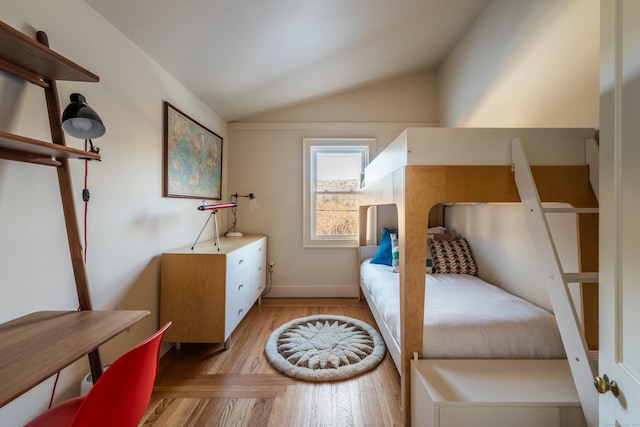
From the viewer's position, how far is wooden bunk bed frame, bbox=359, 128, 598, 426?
4.35 feet

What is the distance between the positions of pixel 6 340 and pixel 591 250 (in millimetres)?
2548

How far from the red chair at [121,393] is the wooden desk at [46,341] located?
150 millimetres

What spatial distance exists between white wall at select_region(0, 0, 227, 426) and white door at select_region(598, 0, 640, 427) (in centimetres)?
208

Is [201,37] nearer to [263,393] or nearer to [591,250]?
[263,393]

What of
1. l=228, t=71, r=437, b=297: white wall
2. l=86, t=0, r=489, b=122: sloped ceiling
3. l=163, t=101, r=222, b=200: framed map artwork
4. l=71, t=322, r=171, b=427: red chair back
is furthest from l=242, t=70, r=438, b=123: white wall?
l=71, t=322, r=171, b=427: red chair back

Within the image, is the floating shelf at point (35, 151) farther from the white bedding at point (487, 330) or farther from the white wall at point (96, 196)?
the white bedding at point (487, 330)

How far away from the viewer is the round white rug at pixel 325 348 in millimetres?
1848

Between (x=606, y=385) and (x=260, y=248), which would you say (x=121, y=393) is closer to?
(x=606, y=385)

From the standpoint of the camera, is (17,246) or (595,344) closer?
(17,246)

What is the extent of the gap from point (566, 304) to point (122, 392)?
1.55 m

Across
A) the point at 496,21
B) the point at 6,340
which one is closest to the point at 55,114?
the point at 6,340

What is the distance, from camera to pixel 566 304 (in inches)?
39.2

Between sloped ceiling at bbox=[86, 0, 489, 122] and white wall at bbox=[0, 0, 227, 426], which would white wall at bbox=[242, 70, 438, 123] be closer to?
sloped ceiling at bbox=[86, 0, 489, 122]

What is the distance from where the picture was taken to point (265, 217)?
11.4 feet
